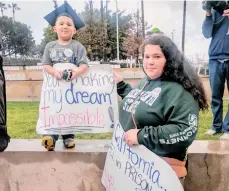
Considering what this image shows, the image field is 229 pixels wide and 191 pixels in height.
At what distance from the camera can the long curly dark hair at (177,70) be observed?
2.18m

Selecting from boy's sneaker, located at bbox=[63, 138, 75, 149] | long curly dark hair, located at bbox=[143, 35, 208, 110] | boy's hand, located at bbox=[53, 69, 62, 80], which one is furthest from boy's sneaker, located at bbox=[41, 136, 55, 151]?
long curly dark hair, located at bbox=[143, 35, 208, 110]

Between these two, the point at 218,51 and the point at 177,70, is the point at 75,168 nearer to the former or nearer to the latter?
the point at 177,70

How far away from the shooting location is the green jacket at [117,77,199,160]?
6.73 feet

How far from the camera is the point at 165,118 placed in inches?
83.8

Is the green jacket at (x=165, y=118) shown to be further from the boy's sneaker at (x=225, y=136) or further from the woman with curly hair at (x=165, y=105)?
the boy's sneaker at (x=225, y=136)

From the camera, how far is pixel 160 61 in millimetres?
2197

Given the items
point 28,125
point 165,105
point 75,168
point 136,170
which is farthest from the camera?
point 28,125

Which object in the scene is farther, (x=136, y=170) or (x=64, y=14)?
(x=64, y=14)

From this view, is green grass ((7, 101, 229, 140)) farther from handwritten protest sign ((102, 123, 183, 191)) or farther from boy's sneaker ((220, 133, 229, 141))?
handwritten protest sign ((102, 123, 183, 191))

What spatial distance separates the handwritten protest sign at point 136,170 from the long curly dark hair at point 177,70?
→ 1.35ft

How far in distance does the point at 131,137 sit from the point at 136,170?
0.22m

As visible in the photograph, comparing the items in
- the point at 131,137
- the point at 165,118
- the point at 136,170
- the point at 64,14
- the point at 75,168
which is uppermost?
the point at 64,14

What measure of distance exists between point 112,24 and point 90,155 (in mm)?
14954

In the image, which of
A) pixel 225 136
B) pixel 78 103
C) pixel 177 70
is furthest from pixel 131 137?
pixel 225 136
